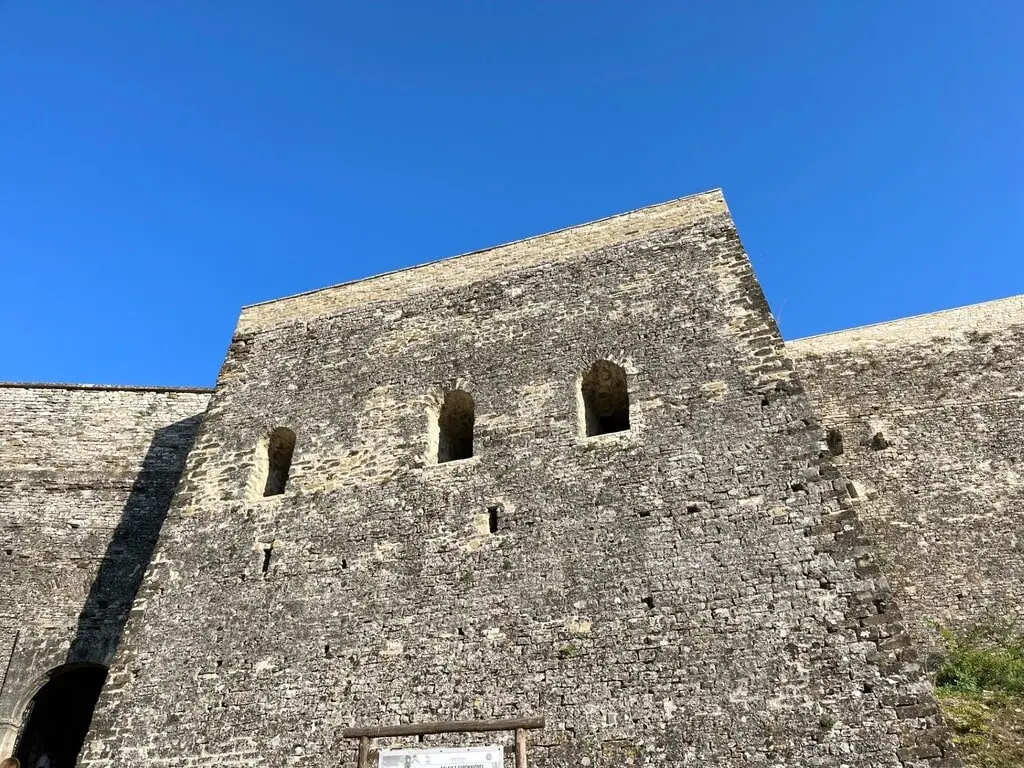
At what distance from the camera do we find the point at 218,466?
1166cm

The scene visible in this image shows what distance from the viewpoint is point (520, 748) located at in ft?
22.7

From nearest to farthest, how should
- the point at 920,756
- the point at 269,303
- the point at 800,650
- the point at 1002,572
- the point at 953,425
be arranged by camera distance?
the point at 920,756
the point at 800,650
the point at 1002,572
the point at 953,425
the point at 269,303

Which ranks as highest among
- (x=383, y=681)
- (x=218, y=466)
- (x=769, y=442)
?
(x=218, y=466)

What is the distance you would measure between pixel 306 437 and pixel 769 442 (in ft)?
21.7

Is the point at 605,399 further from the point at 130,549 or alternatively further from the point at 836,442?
the point at 130,549

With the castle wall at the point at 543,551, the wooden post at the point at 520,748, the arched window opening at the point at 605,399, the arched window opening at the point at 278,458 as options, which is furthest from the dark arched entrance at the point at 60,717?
the arched window opening at the point at 605,399

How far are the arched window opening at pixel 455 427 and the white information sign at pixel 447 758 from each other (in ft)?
14.5

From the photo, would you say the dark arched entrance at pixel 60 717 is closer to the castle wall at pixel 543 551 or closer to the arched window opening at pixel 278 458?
the castle wall at pixel 543 551

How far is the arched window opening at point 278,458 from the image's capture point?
38.8 feet

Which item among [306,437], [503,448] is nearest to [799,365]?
[503,448]

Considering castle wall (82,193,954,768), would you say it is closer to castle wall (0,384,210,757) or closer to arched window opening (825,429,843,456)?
castle wall (0,384,210,757)

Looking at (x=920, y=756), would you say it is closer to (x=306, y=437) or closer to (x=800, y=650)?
(x=800, y=650)

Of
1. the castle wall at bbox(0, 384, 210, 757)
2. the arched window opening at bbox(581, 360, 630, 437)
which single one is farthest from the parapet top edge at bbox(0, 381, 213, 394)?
the arched window opening at bbox(581, 360, 630, 437)

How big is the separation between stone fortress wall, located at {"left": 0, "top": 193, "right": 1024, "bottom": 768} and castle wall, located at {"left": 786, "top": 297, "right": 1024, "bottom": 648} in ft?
0.15
